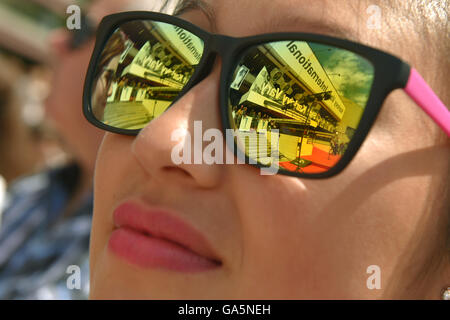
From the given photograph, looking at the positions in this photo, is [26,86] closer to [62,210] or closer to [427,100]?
[62,210]

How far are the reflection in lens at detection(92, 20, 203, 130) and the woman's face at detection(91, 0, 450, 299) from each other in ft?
0.30

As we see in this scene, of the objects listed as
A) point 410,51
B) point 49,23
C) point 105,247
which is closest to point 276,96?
point 410,51

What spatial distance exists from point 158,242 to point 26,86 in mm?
4393

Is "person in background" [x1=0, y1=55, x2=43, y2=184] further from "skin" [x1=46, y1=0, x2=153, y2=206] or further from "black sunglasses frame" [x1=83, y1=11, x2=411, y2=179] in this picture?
"black sunglasses frame" [x1=83, y1=11, x2=411, y2=179]

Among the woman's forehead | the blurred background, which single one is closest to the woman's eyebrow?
the woman's forehead

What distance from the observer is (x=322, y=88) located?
2.92 feet

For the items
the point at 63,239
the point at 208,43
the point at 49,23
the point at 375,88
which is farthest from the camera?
the point at 49,23

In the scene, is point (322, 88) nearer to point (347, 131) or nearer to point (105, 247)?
point (347, 131)

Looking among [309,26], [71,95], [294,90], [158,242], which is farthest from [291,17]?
[71,95]

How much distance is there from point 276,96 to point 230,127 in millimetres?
96

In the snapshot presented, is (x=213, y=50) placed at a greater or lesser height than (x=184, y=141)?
greater

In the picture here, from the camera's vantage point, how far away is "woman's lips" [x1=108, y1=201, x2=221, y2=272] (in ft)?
2.95

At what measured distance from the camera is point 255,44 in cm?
93

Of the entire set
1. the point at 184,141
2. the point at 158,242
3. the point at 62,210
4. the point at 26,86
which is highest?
the point at 26,86
